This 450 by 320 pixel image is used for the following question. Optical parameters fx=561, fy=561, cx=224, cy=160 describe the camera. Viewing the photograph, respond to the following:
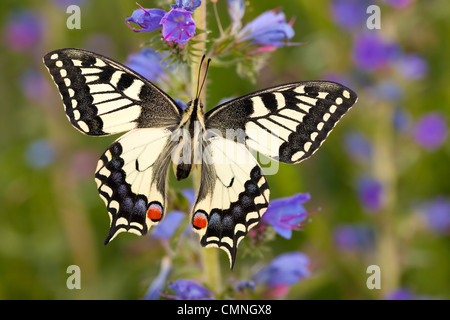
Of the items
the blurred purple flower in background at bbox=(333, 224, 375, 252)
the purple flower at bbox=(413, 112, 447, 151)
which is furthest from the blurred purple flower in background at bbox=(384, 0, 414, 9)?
the blurred purple flower in background at bbox=(333, 224, 375, 252)

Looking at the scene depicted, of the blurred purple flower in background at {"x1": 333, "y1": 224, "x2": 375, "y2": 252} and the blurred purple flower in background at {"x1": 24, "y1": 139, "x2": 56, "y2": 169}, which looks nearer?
the blurred purple flower in background at {"x1": 333, "y1": 224, "x2": 375, "y2": 252}

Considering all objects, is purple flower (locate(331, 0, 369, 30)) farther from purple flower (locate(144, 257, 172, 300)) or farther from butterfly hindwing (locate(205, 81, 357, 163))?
purple flower (locate(144, 257, 172, 300))

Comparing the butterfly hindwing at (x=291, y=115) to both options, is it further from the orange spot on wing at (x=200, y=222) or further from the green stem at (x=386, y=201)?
the green stem at (x=386, y=201)

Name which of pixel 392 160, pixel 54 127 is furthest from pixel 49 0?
pixel 392 160

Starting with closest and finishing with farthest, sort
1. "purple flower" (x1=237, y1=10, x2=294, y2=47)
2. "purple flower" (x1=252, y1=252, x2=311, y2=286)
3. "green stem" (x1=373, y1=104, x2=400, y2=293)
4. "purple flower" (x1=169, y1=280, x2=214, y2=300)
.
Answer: "purple flower" (x1=169, y1=280, x2=214, y2=300)
"purple flower" (x1=237, y1=10, x2=294, y2=47)
"purple flower" (x1=252, y1=252, x2=311, y2=286)
"green stem" (x1=373, y1=104, x2=400, y2=293)

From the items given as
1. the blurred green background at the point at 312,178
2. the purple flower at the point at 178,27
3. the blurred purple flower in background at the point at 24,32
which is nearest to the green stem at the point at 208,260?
the purple flower at the point at 178,27

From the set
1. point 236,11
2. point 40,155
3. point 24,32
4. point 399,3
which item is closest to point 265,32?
point 236,11

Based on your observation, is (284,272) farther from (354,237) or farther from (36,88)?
(36,88)
